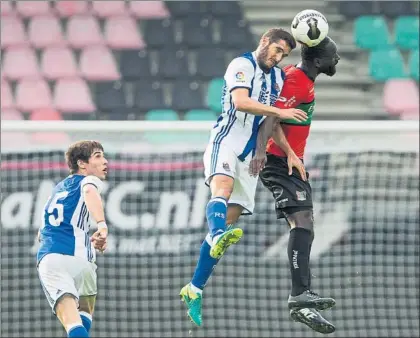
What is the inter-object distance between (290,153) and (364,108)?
794 centimetres

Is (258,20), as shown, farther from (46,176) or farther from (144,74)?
(46,176)

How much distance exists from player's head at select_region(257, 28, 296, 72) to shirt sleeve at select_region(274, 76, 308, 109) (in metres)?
0.17

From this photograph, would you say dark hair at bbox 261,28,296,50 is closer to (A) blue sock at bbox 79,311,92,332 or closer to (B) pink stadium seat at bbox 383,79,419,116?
(A) blue sock at bbox 79,311,92,332

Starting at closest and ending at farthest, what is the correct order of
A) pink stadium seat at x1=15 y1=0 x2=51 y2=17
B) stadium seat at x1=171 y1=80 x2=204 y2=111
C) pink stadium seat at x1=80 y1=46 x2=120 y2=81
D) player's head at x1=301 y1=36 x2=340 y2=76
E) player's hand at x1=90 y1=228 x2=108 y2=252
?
1. player's hand at x1=90 y1=228 x2=108 y2=252
2. player's head at x1=301 y1=36 x2=340 y2=76
3. stadium seat at x1=171 y1=80 x2=204 y2=111
4. pink stadium seat at x1=80 y1=46 x2=120 y2=81
5. pink stadium seat at x1=15 y1=0 x2=51 y2=17

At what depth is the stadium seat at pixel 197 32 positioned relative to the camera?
15.4 m

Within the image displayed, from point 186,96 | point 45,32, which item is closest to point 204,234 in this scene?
point 186,96

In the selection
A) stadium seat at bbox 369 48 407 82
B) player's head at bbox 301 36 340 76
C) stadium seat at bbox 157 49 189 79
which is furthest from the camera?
stadium seat at bbox 369 48 407 82

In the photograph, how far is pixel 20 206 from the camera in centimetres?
1098

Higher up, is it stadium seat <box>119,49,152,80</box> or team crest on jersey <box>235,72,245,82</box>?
stadium seat <box>119,49,152,80</box>

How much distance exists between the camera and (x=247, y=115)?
749 centimetres

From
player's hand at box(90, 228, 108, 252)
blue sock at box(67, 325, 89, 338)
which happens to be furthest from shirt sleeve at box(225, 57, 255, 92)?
blue sock at box(67, 325, 89, 338)

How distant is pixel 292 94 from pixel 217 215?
0.93 metres

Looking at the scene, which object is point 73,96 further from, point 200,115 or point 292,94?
point 292,94

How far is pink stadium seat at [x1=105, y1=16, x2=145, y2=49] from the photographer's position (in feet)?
50.8
